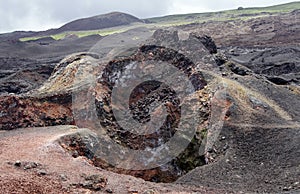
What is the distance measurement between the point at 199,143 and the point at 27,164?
23.0 ft

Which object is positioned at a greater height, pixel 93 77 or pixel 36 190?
pixel 93 77

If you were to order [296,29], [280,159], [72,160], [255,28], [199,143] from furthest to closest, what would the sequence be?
[255,28] → [296,29] → [199,143] → [280,159] → [72,160]

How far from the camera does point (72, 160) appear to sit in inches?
538

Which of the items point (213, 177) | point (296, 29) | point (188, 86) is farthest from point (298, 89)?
point (296, 29)

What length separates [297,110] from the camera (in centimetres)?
1934

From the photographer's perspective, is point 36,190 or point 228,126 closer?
point 36,190

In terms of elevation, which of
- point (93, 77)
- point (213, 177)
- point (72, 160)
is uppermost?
point (93, 77)

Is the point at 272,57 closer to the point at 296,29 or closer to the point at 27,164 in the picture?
the point at 296,29

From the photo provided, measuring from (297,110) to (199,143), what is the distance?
17.6ft

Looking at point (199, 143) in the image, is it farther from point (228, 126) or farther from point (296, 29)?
point (296, 29)

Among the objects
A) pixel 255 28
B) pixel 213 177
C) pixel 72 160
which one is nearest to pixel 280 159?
pixel 213 177

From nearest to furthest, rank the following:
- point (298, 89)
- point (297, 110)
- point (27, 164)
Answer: point (27, 164) → point (297, 110) → point (298, 89)

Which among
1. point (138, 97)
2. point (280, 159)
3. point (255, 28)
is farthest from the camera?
point (255, 28)

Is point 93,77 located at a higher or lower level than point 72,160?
higher
